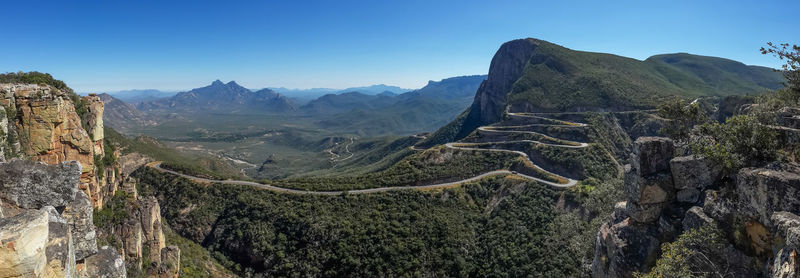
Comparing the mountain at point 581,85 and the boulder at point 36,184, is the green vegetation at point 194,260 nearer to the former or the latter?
the boulder at point 36,184

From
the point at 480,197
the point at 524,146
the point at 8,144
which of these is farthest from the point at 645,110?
the point at 8,144

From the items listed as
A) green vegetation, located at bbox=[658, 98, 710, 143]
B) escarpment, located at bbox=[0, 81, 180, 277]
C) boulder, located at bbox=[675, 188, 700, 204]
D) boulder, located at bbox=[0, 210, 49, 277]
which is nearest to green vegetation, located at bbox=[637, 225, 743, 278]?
boulder, located at bbox=[675, 188, 700, 204]

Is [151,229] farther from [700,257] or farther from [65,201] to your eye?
[700,257]

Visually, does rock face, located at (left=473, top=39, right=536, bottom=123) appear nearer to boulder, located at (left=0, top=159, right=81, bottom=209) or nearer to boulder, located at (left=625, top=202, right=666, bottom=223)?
boulder, located at (left=625, top=202, right=666, bottom=223)

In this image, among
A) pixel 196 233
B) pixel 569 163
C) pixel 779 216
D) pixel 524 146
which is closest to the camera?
pixel 779 216

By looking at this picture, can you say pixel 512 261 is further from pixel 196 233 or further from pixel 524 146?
pixel 196 233
